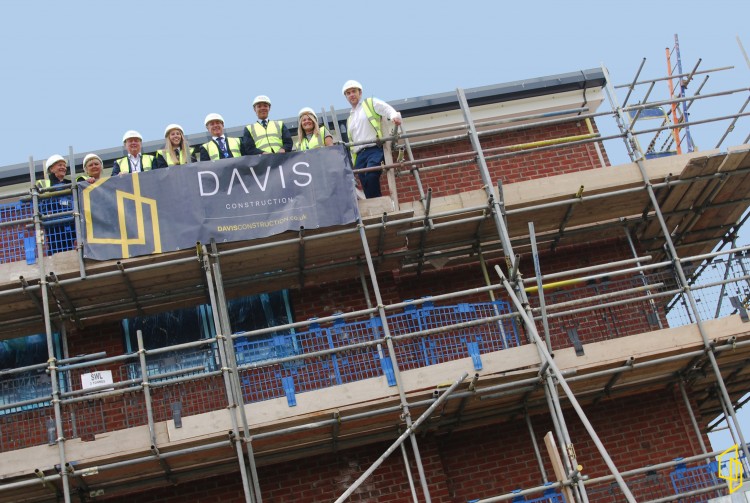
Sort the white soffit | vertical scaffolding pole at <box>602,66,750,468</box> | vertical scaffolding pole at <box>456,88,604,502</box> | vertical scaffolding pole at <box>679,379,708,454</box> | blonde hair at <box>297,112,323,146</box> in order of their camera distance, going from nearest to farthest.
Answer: vertical scaffolding pole at <box>456,88,604,502</box> → vertical scaffolding pole at <box>602,66,750,468</box> → vertical scaffolding pole at <box>679,379,708,454</box> → blonde hair at <box>297,112,323,146</box> → the white soffit

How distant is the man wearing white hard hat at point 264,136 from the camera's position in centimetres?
1468

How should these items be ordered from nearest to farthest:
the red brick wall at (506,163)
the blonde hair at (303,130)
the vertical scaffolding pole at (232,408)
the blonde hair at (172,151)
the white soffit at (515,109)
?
the vertical scaffolding pole at (232,408) → the blonde hair at (172,151) → the blonde hair at (303,130) → the red brick wall at (506,163) → the white soffit at (515,109)

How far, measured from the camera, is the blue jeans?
14.9 meters

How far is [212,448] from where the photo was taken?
1254 centimetres

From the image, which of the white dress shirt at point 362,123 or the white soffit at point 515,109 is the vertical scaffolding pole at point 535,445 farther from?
the white soffit at point 515,109

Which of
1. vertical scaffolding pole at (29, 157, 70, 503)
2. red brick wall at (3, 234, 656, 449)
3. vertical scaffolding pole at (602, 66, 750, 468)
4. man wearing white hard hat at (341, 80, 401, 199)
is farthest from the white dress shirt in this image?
vertical scaffolding pole at (29, 157, 70, 503)

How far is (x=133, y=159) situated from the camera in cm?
1460

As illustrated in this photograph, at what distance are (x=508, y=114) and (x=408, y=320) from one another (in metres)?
4.31

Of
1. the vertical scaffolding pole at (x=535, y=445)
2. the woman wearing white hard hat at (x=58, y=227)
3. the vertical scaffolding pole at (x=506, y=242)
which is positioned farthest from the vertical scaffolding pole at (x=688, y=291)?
the woman wearing white hard hat at (x=58, y=227)

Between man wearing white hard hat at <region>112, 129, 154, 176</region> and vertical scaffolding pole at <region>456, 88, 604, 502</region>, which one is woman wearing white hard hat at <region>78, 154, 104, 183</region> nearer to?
man wearing white hard hat at <region>112, 129, 154, 176</region>

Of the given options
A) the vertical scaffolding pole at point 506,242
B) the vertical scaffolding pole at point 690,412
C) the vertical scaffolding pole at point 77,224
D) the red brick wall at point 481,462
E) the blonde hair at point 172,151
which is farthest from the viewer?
the vertical scaffolding pole at point 690,412

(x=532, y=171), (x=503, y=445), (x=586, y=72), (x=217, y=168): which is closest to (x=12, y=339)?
(x=217, y=168)

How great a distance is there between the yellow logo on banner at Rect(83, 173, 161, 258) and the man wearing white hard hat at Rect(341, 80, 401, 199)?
9.89 feet

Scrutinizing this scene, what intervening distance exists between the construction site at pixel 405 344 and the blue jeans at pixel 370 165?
212 mm
